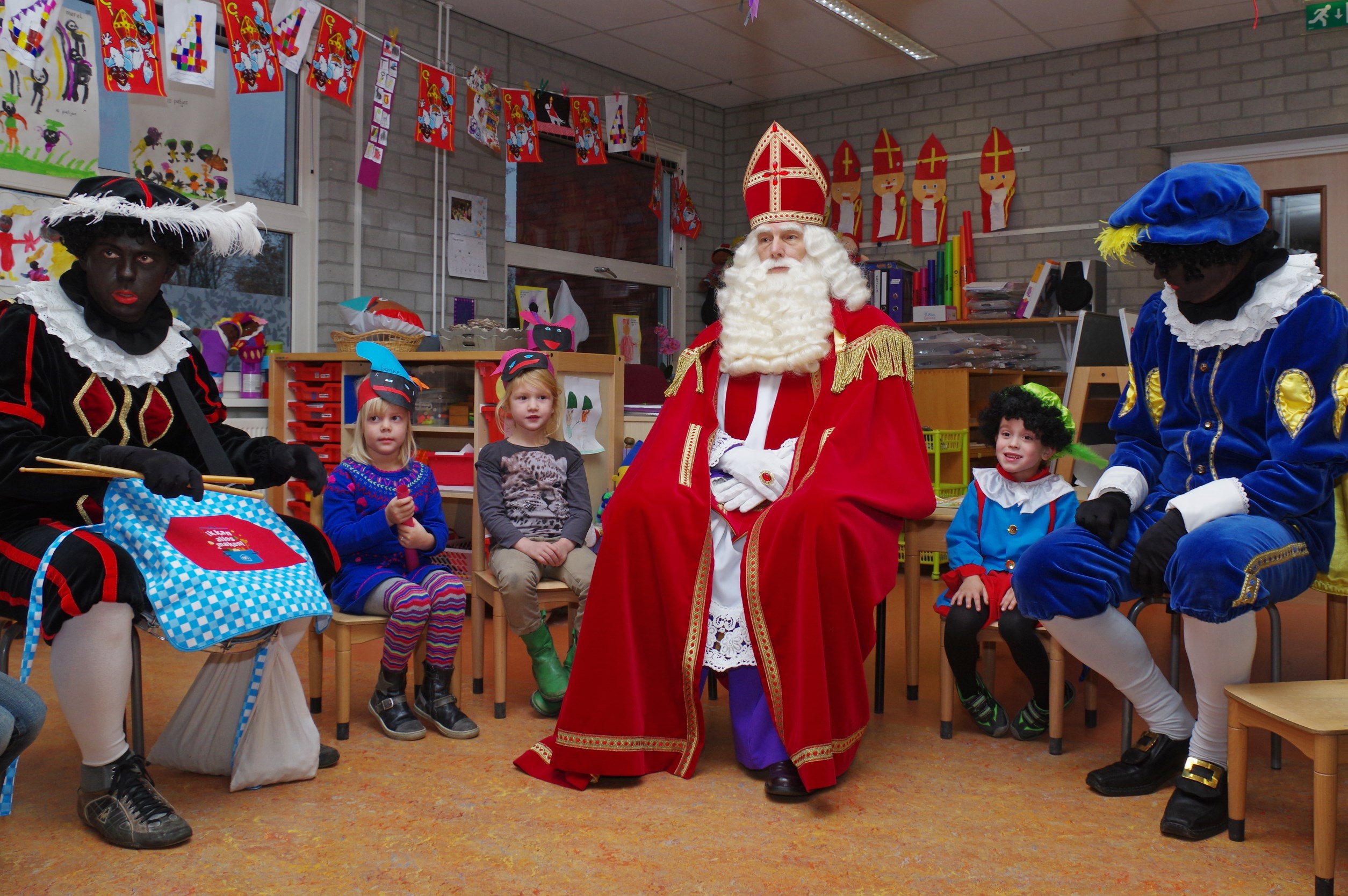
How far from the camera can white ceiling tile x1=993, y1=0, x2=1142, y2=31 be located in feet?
17.7

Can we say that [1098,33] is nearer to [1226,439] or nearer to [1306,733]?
[1226,439]

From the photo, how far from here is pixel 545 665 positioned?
3.08 m

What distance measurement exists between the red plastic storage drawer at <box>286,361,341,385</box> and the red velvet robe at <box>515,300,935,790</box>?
214 cm

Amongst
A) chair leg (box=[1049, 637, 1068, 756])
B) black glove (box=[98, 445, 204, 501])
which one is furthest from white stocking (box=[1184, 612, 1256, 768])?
black glove (box=[98, 445, 204, 501])

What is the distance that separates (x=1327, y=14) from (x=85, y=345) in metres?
4.33

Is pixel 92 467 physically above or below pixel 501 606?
above

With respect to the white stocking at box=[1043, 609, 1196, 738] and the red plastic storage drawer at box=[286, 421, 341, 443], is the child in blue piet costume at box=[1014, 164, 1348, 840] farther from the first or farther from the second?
the red plastic storage drawer at box=[286, 421, 341, 443]

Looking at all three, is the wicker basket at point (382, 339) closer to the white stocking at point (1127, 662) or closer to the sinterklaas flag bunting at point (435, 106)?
the sinterklaas flag bunting at point (435, 106)

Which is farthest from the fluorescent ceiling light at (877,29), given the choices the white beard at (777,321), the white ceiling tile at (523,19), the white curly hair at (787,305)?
the white beard at (777,321)

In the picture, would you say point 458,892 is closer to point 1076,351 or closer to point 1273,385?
point 1273,385

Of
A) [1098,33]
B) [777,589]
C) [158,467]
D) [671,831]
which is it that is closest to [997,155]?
[1098,33]

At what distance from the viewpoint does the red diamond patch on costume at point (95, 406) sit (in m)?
2.25

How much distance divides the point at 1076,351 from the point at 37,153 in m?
3.90

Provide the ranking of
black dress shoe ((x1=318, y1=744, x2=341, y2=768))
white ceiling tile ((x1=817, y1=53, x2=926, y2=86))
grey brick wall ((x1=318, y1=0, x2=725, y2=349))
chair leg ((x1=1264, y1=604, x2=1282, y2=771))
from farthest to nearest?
white ceiling tile ((x1=817, y1=53, x2=926, y2=86))
grey brick wall ((x1=318, y1=0, x2=725, y2=349))
black dress shoe ((x1=318, y1=744, x2=341, y2=768))
chair leg ((x1=1264, y1=604, x2=1282, y2=771))
